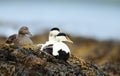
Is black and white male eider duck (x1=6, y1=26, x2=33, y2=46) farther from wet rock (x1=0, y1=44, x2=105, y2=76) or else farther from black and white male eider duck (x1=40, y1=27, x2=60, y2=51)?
wet rock (x1=0, y1=44, x2=105, y2=76)

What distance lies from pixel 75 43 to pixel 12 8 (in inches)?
625

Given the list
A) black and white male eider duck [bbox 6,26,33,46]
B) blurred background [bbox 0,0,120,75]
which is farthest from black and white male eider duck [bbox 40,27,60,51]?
blurred background [bbox 0,0,120,75]

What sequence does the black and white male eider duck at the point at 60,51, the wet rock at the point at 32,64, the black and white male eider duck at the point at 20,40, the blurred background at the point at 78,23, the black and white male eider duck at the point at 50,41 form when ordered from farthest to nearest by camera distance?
1. the blurred background at the point at 78,23
2. the black and white male eider duck at the point at 20,40
3. the black and white male eider duck at the point at 50,41
4. the black and white male eider duck at the point at 60,51
5. the wet rock at the point at 32,64

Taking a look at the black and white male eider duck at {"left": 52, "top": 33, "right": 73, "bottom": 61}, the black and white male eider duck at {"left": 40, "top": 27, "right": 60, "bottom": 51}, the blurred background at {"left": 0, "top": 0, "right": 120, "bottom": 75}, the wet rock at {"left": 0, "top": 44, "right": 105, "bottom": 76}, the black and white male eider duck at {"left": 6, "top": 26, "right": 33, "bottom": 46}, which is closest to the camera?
the wet rock at {"left": 0, "top": 44, "right": 105, "bottom": 76}

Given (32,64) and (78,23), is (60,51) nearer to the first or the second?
(32,64)

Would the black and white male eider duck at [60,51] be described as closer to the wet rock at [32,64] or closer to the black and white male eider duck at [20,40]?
the wet rock at [32,64]

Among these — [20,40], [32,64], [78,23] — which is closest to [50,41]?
[20,40]

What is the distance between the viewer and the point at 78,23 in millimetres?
31203

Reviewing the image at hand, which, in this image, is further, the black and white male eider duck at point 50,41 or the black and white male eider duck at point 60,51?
the black and white male eider duck at point 50,41

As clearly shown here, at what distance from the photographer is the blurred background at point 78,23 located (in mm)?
24750

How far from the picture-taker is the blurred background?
24750 mm

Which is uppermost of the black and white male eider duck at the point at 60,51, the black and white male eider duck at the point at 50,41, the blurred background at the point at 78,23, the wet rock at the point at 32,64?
the blurred background at the point at 78,23

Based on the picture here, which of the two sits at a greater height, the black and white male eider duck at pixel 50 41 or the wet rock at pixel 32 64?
the black and white male eider duck at pixel 50 41

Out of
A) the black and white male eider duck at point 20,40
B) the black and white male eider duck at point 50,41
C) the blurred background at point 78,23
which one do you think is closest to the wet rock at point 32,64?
the black and white male eider duck at point 50,41
